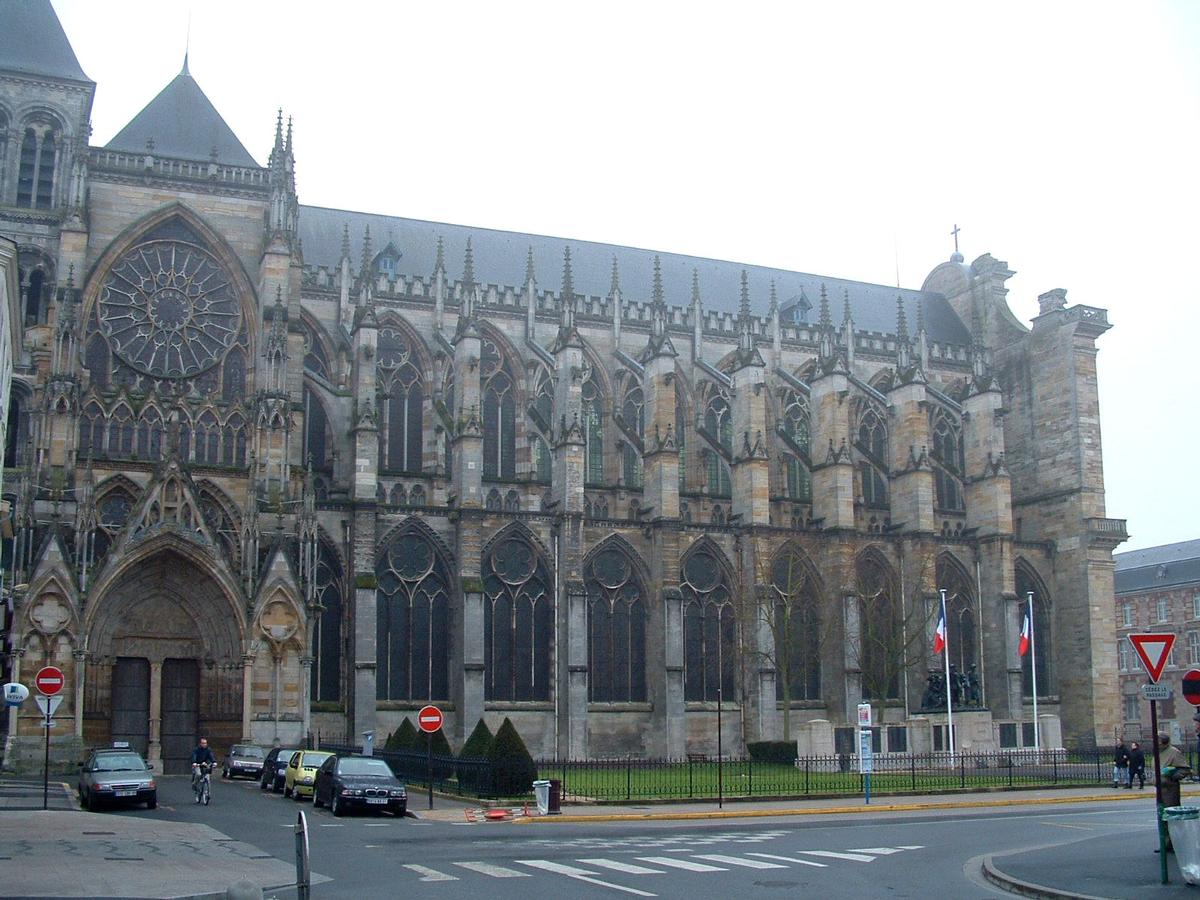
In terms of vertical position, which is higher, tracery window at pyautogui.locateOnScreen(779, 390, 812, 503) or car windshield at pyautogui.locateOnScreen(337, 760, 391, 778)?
tracery window at pyautogui.locateOnScreen(779, 390, 812, 503)

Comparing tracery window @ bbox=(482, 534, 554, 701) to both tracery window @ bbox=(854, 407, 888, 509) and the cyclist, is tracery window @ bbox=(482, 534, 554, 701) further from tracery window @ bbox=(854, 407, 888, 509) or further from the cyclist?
the cyclist

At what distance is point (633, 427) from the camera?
2297 inches

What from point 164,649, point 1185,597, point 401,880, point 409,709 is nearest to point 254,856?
point 401,880

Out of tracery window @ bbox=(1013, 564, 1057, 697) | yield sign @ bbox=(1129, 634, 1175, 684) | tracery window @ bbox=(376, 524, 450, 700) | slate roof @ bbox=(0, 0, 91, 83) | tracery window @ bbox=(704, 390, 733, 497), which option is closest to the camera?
yield sign @ bbox=(1129, 634, 1175, 684)

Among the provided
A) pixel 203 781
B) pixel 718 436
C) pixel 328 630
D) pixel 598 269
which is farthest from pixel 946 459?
pixel 203 781

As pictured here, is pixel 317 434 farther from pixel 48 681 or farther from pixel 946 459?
pixel 946 459

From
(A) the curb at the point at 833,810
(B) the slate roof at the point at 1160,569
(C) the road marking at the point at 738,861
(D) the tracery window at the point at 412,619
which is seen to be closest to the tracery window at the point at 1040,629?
(B) the slate roof at the point at 1160,569

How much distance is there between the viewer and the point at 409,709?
4906cm

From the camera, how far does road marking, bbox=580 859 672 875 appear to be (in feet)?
63.3

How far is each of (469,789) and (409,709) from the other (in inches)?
556

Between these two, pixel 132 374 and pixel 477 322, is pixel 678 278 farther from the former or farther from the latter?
pixel 132 374

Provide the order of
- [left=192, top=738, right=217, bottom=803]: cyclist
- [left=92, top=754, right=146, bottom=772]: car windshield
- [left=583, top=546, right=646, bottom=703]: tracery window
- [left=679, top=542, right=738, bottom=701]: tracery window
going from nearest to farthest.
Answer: [left=92, top=754, right=146, bottom=772]: car windshield
[left=192, top=738, right=217, bottom=803]: cyclist
[left=583, top=546, right=646, bottom=703]: tracery window
[left=679, top=542, right=738, bottom=701]: tracery window

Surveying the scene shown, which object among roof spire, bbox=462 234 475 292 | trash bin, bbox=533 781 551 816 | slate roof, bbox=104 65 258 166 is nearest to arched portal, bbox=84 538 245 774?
trash bin, bbox=533 781 551 816

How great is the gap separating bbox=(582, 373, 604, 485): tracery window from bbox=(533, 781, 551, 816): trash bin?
2649 cm
